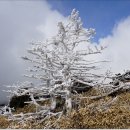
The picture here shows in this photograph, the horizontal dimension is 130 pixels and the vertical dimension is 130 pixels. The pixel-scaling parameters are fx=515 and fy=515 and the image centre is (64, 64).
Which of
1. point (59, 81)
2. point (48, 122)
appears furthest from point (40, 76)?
point (48, 122)

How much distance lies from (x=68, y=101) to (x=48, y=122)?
5.29ft

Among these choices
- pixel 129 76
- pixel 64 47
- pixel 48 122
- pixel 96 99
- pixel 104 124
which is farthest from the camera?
pixel 129 76

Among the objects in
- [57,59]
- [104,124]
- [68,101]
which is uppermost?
[57,59]

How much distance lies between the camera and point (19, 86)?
23.8m

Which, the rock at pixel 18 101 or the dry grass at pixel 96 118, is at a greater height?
the rock at pixel 18 101

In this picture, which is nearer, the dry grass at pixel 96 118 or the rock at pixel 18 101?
the dry grass at pixel 96 118

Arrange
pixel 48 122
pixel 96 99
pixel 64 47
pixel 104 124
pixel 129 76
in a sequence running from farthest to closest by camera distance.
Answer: pixel 129 76, pixel 96 99, pixel 64 47, pixel 48 122, pixel 104 124

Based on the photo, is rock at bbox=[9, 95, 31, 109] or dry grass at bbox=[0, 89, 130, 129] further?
rock at bbox=[9, 95, 31, 109]

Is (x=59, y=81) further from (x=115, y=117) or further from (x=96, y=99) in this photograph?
(x=115, y=117)

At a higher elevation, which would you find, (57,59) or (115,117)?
(57,59)

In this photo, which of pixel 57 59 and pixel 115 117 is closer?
pixel 115 117

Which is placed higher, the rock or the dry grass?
the rock

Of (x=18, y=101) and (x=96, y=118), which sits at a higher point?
(x=18, y=101)

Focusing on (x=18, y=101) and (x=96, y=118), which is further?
(x=18, y=101)
